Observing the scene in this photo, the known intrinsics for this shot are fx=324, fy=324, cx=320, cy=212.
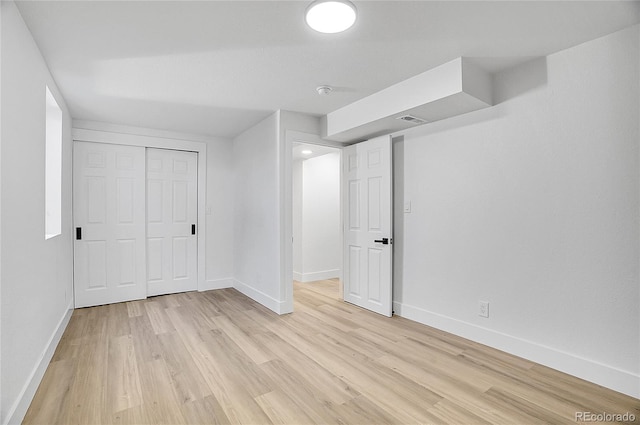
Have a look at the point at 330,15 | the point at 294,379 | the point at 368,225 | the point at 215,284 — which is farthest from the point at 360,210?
the point at 215,284

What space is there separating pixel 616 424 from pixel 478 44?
2.43 metres

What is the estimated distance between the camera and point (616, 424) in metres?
1.78

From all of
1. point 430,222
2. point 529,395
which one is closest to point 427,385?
point 529,395

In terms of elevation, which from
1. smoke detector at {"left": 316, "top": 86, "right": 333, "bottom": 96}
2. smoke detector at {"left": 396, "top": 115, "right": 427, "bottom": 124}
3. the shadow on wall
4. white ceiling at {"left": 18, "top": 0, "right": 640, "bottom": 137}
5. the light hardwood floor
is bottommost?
the light hardwood floor

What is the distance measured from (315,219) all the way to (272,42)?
3684 millimetres

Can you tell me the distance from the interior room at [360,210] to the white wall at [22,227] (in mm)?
22

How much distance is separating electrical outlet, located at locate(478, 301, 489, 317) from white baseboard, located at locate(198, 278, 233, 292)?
3.54 metres

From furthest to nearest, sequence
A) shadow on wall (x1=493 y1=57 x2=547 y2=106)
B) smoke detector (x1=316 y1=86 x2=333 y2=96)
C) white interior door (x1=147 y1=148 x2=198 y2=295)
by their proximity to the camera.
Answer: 1. white interior door (x1=147 y1=148 x2=198 y2=295)
2. smoke detector (x1=316 y1=86 x2=333 y2=96)
3. shadow on wall (x1=493 y1=57 x2=547 y2=106)

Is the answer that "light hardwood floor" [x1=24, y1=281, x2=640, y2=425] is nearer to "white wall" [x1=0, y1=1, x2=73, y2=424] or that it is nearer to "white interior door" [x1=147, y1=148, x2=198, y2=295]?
"white wall" [x1=0, y1=1, x2=73, y2=424]

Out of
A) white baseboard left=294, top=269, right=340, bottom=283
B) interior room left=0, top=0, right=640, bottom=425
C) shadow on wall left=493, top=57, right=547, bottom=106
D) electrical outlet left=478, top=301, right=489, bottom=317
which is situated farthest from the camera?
white baseboard left=294, top=269, right=340, bottom=283

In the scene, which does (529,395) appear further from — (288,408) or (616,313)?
(288,408)

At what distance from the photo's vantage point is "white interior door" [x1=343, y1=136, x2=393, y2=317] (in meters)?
3.57

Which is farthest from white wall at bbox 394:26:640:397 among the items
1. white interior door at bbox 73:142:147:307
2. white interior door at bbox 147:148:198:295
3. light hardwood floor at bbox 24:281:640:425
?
white interior door at bbox 73:142:147:307

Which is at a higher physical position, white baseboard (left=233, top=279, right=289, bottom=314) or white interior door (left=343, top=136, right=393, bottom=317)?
white interior door (left=343, top=136, right=393, bottom=317)
